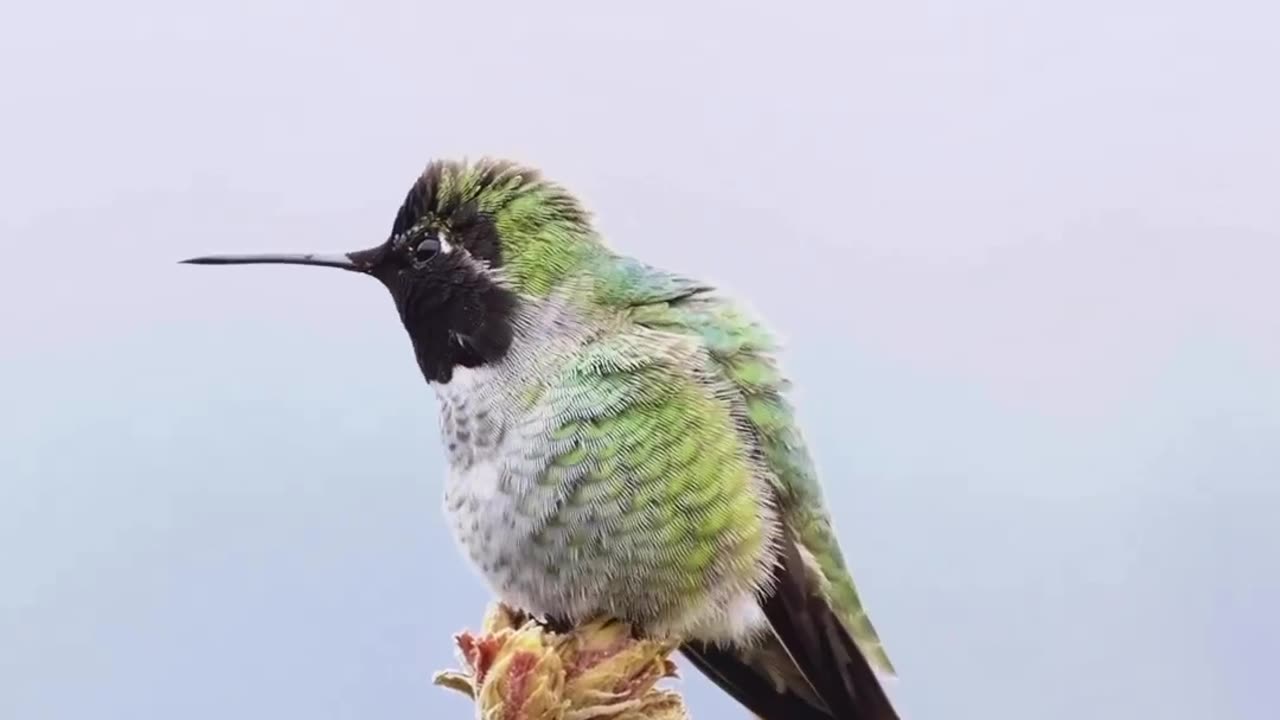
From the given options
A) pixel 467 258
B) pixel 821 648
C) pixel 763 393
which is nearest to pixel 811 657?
pixel 821 648

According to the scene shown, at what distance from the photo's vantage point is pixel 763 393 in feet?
3.57

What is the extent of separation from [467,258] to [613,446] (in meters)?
0.21

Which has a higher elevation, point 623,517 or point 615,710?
point 623,517

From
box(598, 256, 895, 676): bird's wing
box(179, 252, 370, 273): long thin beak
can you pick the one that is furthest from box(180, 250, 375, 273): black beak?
box(598, 256, 895, 676): bird's wing

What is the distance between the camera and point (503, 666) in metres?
0.70

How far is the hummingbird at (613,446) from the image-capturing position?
0.96 meters

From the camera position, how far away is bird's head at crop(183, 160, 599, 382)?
1.01m

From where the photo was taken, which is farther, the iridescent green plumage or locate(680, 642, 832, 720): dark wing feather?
locate(680, 642, 832, 720): dark wing feather

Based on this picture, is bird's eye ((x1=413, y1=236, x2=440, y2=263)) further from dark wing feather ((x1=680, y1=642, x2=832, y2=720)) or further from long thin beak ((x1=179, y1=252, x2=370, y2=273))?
dark wing feather ((x1=680, y1=642, x2=832, y2=720))

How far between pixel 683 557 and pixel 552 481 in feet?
0.42

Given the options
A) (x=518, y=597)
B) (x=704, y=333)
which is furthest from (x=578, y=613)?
(x=704, y=333)

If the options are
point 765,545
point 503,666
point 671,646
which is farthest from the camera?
point 765,545

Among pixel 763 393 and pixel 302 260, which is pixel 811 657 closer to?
pixel 763 393

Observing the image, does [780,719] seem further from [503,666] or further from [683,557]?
[503,666]
